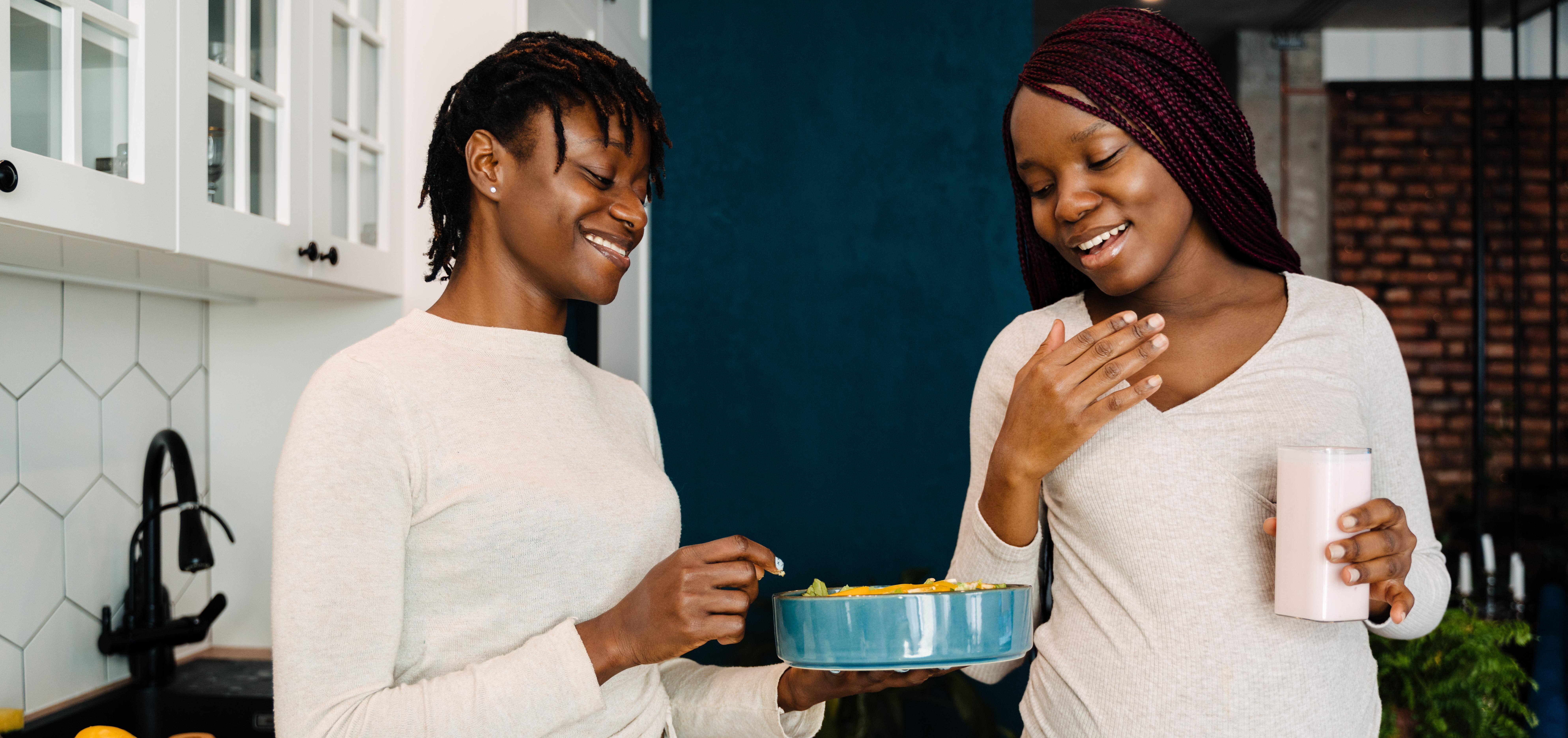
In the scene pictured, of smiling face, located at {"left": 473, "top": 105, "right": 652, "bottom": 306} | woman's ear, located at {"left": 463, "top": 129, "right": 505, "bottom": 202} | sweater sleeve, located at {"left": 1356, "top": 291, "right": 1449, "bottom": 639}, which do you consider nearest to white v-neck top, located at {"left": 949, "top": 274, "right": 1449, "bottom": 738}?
sweater sleeve, located at {"left": 1356, "top": 291, "right": 1449, "bottom": 639}

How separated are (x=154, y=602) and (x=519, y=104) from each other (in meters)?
1.15

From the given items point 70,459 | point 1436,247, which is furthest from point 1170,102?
point 1436,247

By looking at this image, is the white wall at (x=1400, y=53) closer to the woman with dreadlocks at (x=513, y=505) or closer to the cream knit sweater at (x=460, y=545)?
the woman with dreadlocks at (x=513, y=505)

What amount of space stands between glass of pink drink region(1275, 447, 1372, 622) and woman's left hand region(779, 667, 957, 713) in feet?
1.08

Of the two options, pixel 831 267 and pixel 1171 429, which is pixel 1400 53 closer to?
pixel 831 267

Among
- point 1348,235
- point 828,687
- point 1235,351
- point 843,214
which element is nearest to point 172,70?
point 828,687

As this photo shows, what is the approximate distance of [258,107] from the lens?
4.86 ft

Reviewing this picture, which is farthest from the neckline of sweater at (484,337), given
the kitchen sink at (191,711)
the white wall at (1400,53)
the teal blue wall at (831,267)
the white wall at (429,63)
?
the white wall at (1400,53)

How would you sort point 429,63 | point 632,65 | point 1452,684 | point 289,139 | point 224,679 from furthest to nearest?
1. point 1452,684
2. point 632,65
3. point 429,63
4. point 224,679
5. point 289,139

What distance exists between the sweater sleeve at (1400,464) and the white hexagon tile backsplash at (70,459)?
1694 millimetres

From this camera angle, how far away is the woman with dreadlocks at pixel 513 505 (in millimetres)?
823

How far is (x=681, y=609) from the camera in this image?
32.9 inches

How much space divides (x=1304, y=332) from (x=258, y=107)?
137cm

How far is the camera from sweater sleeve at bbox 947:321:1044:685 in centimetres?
103
